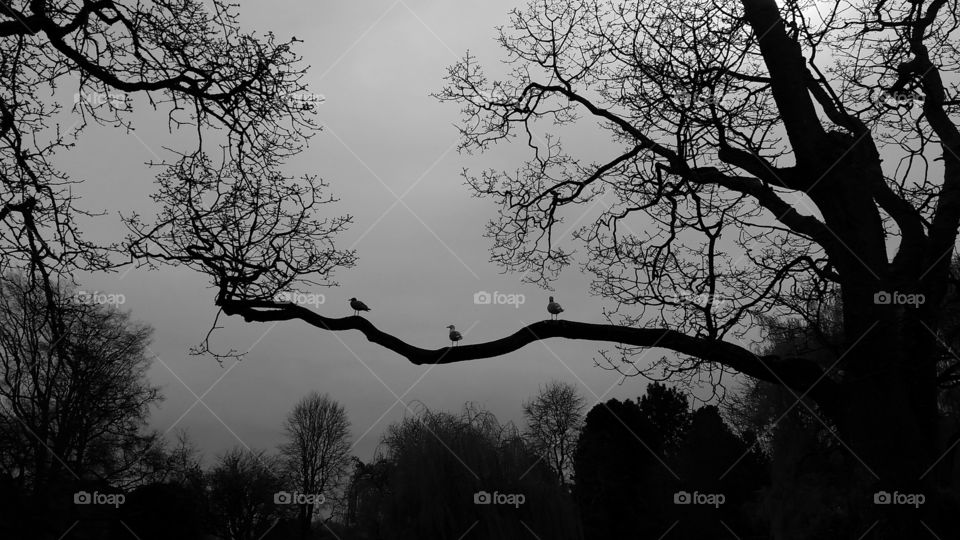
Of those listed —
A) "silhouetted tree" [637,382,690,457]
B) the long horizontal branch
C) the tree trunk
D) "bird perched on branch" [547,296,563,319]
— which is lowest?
the tree trunk

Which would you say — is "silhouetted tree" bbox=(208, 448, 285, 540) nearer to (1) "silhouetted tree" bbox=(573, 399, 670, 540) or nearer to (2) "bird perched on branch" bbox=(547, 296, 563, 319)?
(1) "silhouetted tree" bbox=(573, 399, 670, 540)

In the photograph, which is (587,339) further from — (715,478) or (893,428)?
(715,478)

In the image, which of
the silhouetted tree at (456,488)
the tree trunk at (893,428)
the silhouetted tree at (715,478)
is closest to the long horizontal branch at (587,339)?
the tree trunk at (893,428)

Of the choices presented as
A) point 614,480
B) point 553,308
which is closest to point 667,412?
point 614,480

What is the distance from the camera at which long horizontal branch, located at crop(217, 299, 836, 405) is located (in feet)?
24.0

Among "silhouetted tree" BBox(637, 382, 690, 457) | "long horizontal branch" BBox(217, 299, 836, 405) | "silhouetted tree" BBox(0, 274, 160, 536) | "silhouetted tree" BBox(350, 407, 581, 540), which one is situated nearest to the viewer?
"long horizontal branch" BBox(217, 299, 836, 405)

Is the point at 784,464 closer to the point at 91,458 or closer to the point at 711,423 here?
the point at 711,423

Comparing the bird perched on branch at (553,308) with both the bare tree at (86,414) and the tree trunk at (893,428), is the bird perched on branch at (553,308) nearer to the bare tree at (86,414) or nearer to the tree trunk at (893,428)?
the tree trunk at (893,428)

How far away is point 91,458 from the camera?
24.6m

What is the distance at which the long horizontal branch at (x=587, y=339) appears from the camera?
7312mm

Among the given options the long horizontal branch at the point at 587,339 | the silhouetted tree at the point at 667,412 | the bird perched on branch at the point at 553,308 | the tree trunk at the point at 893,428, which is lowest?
the tree trunk at the point at 893,428

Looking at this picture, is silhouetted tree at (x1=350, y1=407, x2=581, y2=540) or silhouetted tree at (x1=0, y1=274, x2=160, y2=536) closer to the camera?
silhouetted tree at (x1=350, y1=407, x2=581, y2=540)

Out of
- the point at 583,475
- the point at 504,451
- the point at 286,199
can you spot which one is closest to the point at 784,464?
the point at 583,475

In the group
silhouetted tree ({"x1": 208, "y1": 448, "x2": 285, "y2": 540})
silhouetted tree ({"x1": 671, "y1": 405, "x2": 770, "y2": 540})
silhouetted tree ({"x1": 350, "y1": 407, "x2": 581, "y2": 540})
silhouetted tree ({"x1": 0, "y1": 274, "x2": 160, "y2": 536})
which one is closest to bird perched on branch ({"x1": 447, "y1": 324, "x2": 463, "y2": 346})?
silhouetted tree ({"x1": 350, "y1": 407, "x2": 581, "y2": 540})
